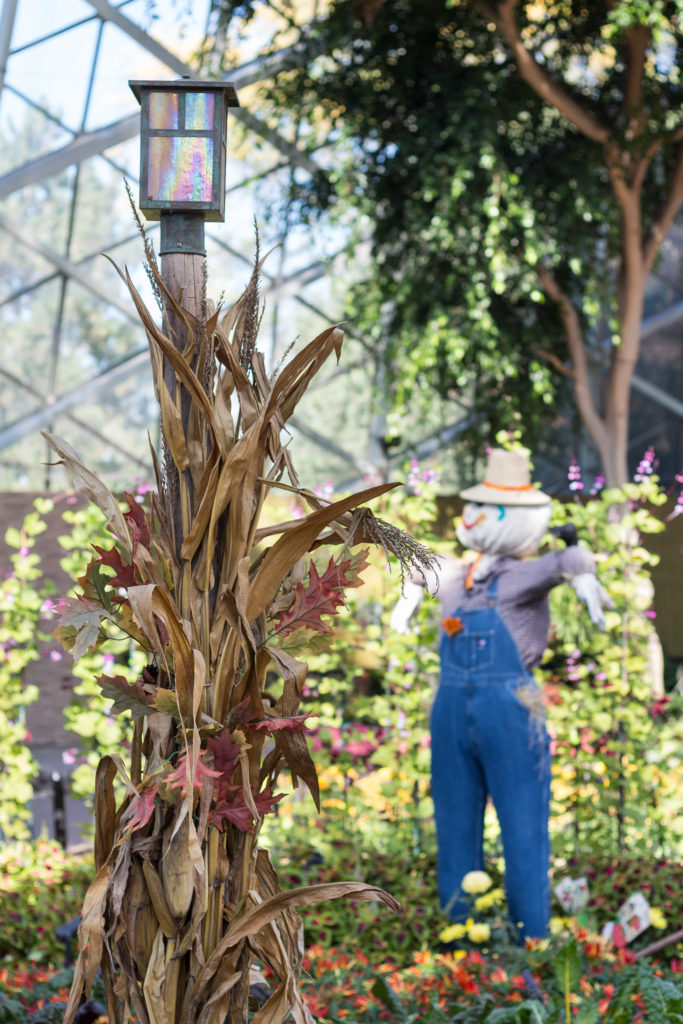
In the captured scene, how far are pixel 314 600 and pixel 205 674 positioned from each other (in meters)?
0.22

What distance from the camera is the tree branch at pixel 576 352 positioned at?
5305mm

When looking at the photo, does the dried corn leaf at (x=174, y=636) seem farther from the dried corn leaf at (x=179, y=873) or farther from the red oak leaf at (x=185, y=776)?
the dried corn leaf at (x=179, y=873)

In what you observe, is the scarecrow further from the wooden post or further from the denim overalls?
the wooden post

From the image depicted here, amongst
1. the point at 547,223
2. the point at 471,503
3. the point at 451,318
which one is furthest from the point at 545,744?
the point at 547,223

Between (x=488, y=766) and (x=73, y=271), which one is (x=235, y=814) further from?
(x=73, y=271)

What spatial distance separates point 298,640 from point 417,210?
387cm

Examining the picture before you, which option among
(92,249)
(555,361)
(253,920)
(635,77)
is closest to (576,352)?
(555,361)

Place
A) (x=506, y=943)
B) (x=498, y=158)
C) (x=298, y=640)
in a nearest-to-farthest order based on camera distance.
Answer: (x=298, y=640) → (x=506, y=943) → (x=498, y=158)

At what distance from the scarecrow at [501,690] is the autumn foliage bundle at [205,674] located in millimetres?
1350

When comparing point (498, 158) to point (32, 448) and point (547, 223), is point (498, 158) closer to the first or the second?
point (547, 223)

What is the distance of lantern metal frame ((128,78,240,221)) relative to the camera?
64.2 inches

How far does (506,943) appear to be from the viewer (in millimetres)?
2805

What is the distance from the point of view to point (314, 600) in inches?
64.1

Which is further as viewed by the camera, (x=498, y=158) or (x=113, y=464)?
(x=113, y=464)
